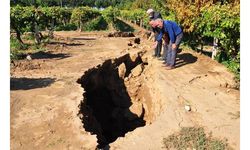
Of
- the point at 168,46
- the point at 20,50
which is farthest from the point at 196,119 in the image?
the point at 20,50

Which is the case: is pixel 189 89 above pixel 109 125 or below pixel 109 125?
above

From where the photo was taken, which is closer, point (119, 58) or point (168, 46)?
point (168, 46)

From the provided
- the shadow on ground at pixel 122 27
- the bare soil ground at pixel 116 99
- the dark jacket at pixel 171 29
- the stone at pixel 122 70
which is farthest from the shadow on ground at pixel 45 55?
the shadow on ground at pixel 122 27

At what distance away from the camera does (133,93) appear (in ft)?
36.8

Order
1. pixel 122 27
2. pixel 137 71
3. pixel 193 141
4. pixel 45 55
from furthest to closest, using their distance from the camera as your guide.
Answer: pixel 122 27 → pixel 45 55 → pixel 137 71 → pixel 193 141

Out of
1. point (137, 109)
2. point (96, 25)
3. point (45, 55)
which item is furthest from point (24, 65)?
point (96, 25)

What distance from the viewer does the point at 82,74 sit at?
31.4 ft

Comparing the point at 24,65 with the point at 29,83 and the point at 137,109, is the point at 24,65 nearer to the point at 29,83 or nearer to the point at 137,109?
the point at 29,83

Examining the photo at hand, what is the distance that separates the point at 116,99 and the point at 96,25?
20.9 m

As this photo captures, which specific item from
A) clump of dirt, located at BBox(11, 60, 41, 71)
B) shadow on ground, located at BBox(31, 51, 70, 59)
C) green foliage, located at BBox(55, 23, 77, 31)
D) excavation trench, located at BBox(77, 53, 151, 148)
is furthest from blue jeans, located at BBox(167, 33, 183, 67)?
green foliage, located at BBox(55, 23, 77, 31)

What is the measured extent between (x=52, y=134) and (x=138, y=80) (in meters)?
5.79

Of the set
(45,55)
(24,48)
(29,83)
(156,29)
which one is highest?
(156,29)

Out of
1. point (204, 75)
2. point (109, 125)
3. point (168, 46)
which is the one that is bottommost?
point (109, 125)

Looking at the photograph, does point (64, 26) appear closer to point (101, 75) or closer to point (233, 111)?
point (101, 75)
